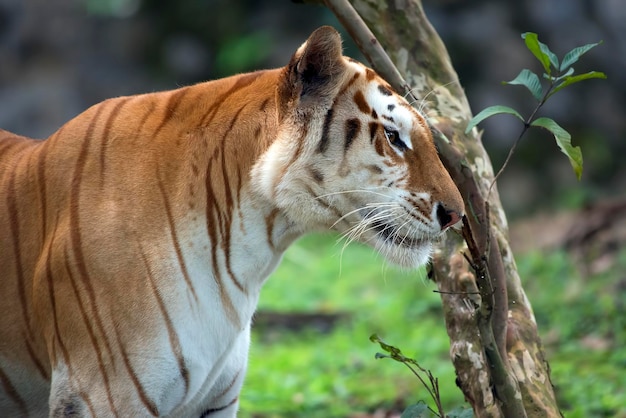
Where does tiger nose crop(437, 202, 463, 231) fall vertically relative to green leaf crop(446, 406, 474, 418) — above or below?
above

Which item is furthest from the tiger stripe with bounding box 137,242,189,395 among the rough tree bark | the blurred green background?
the blurred green background

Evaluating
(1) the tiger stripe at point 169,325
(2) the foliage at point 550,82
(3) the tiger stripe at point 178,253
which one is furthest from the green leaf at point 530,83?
(1) the tiger stripe at point 169,325

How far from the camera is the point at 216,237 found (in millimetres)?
3113

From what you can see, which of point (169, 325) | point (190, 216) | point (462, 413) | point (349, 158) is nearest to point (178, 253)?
point (190, 216)

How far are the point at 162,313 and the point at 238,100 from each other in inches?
30.8

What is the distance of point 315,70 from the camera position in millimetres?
2992

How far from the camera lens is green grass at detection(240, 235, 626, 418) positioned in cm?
552

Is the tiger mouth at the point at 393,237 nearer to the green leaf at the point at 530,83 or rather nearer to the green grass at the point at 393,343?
the green leaf at the point at 530,83

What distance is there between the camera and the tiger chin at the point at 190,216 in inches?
117

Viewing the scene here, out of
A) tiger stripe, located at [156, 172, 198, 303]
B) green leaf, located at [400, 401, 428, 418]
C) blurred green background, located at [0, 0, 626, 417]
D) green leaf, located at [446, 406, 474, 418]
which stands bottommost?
blurred green background, located at [0, 0, 626, 417]

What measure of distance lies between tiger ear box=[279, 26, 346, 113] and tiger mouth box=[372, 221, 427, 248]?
47 cm

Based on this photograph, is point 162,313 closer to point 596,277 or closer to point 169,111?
point 169,111

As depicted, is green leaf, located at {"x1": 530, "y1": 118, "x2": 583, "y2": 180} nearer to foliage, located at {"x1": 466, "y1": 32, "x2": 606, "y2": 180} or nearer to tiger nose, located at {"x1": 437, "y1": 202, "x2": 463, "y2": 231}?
foliage, located at {"x1": 466, "y1": 32, "x2": 606, "y2": 180}

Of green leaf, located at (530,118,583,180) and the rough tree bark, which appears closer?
green leaf, located at (530,118,583,180)
